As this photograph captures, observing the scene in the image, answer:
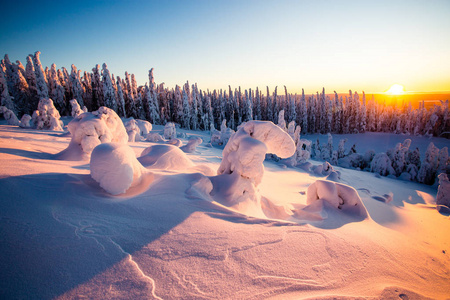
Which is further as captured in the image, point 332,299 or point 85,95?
point 85,95

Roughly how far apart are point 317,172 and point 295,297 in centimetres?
1426

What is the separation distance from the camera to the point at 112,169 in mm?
3533

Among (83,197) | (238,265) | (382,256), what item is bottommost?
(382,256)

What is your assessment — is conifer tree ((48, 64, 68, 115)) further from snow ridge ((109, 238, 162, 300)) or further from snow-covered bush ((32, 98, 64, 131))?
snow ridge ((109, 238, 162, 300))

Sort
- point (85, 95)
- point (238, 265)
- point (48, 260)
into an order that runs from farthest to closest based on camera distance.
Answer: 1. point (85, 95)
2. point (238, 265)
3. point (48, 260)

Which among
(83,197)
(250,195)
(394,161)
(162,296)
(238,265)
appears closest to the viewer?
(162,296)

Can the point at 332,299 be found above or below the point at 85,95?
below

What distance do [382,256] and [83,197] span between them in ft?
15.8

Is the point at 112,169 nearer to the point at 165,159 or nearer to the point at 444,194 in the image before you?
the point at 165,159

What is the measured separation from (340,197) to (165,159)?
Answer: 556cm

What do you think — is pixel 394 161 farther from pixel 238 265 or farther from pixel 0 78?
pixel 0 78

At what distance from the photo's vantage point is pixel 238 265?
216 cm

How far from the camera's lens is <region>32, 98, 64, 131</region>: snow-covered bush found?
1523 cm

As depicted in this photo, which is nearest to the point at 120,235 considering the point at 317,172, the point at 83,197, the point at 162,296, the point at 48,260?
the point at 48,260
